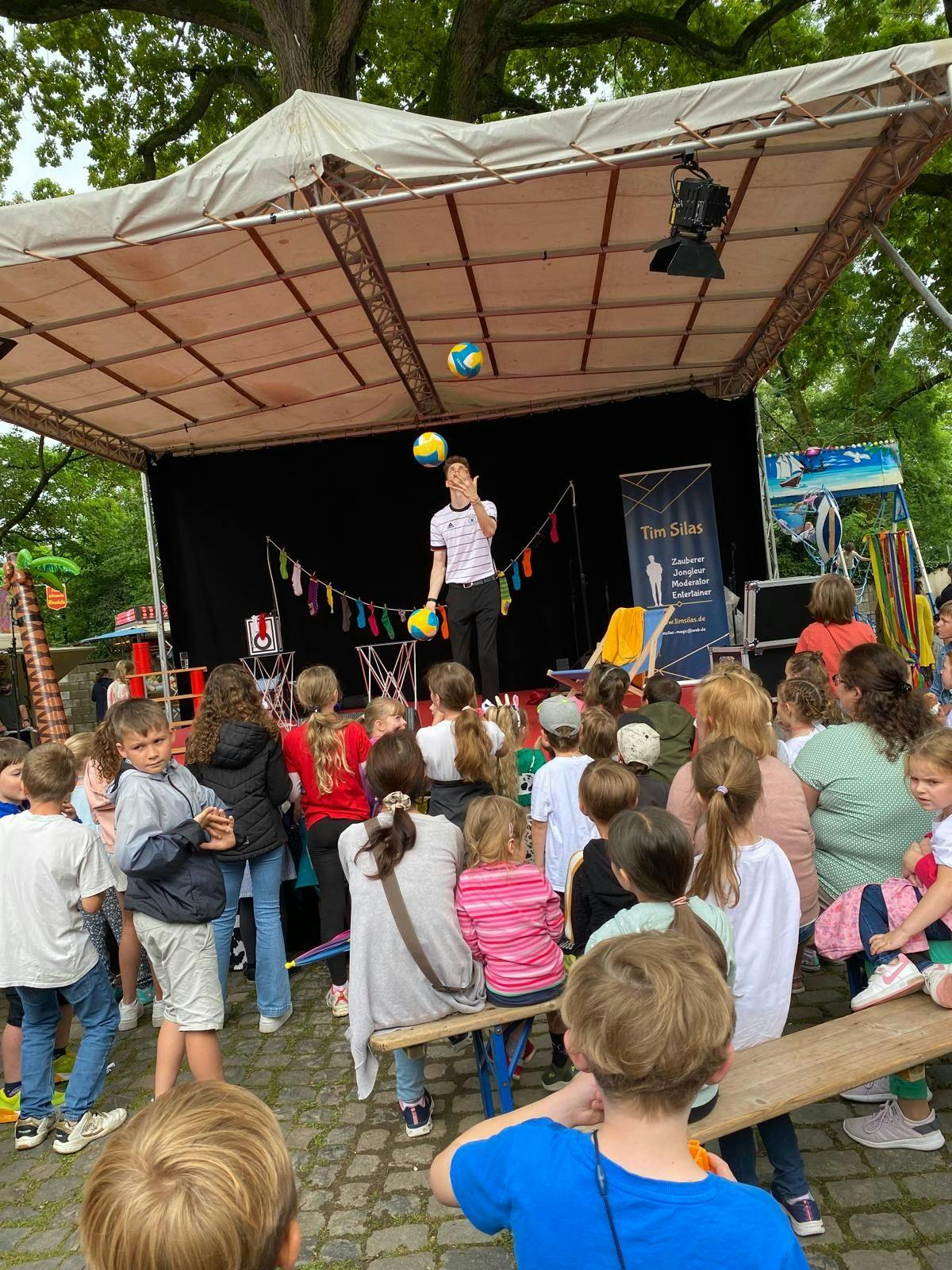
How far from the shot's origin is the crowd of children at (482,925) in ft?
3.61

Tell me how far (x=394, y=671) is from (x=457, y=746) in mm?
6547

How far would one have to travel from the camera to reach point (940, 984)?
94.1 inches

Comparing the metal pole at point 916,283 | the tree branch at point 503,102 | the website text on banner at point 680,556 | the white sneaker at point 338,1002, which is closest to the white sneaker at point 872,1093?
the white sneaker at point 338,1002

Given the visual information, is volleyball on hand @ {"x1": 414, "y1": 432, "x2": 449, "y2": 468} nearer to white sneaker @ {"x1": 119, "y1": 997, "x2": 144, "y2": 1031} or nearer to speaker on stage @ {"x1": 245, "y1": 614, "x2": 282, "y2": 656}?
speaker on stage @ {"x1": 245, "y1": 614, "x2": 282, "y2": 656}

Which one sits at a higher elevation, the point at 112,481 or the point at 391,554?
the point at 112,481

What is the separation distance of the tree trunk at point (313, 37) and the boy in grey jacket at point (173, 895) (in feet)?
26.3

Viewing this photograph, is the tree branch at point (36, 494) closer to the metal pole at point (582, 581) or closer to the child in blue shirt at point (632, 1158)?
the metal pole at point (582, 581)

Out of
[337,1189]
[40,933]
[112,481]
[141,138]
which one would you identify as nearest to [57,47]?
[141,138]

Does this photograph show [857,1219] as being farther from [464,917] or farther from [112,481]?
[112,481]

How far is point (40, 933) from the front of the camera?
3018mm

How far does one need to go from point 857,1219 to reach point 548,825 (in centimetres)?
154

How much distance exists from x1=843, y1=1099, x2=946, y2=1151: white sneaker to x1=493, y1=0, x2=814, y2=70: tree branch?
412 inches

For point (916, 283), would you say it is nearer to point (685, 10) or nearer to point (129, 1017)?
point (129, 1017)

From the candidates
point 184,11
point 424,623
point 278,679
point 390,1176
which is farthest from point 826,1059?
point 184,11
